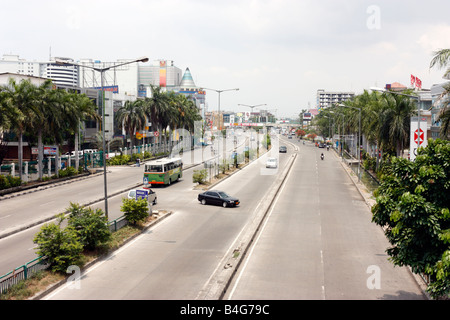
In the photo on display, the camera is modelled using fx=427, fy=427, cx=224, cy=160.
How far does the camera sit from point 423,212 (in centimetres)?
1273

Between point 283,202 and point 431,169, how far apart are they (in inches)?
929

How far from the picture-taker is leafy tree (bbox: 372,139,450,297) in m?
12.6

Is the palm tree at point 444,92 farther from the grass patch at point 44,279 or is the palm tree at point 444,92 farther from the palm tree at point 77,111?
the palm tree at point 77,111

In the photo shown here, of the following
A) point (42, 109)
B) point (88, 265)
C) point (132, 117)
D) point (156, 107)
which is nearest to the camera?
point (88, 265)

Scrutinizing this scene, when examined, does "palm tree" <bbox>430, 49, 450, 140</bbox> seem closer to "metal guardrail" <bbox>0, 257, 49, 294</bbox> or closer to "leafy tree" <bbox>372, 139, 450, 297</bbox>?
"leafy tree" <bbox>372, 139, 450, 297</bbox>

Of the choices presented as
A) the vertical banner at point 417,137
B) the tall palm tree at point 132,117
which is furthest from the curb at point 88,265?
the tall palm tree at point 132,117

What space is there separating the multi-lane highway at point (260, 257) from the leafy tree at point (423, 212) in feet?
10.7

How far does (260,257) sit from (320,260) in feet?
9.41

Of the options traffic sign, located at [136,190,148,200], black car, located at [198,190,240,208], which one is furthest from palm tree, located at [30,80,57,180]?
black car, located at [198,190,240,208]

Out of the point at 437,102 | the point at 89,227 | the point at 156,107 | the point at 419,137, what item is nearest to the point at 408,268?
the point at 419,137

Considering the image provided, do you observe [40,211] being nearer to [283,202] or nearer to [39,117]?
[39,117]

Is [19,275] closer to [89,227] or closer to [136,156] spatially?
[89,227]
